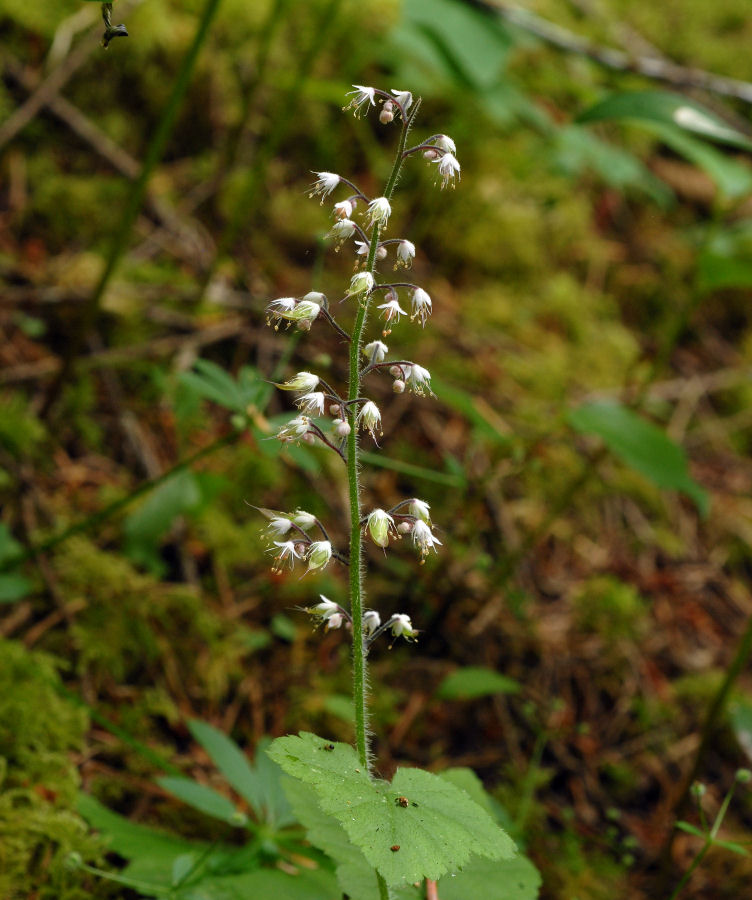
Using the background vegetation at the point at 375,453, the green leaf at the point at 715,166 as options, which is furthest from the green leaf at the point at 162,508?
the green leaf at the point at 715,166

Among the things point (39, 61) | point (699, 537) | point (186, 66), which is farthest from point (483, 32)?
point (699, 537)

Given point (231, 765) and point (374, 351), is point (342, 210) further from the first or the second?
point (231, 765)

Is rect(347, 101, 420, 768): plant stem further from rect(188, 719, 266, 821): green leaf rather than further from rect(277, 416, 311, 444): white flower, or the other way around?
rect(188, 719, 266, 821): green leaf

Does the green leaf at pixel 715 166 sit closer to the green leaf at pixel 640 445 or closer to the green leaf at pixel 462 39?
the green leaf at pixel 462 39

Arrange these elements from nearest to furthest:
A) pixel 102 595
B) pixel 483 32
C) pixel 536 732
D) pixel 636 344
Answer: pixel 102 595
pixel 536 732
pixel 483 32
pixel 636 344

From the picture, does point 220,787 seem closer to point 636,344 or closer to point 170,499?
point 170,499

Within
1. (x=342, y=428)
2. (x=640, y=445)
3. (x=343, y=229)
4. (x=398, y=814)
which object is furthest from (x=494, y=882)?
(x=640, y=445)
